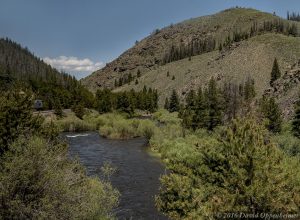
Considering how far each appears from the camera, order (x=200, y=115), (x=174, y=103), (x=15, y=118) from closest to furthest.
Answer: (x=15, y=118), (x=200, y=115), (x=174, y=103)

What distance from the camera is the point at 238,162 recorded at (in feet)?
68.8

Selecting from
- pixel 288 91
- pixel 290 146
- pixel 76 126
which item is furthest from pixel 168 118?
pixel 290 146

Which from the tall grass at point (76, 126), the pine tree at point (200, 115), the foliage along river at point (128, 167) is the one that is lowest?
the foliage along river at point (128, 167)

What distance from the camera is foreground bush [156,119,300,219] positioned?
774 inches

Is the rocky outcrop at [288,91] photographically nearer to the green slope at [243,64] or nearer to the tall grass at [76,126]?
the green slope at [243,64]

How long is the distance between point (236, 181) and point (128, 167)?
31.0 m

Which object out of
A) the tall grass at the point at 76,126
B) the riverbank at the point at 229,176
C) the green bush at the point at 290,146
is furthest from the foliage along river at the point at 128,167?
the green bush at the point at 290,146

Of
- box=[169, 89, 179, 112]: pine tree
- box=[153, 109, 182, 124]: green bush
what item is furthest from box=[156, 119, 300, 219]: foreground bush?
box=[169, 89, 179, 112]: pine tree

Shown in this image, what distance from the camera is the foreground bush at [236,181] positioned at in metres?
19.7

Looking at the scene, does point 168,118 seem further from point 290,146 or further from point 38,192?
point 38,192

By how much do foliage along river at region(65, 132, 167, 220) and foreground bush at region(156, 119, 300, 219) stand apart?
17.6 feet

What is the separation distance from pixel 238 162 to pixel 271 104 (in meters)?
47.6

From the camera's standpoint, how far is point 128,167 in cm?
5034

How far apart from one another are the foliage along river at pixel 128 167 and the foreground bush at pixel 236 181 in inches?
211
